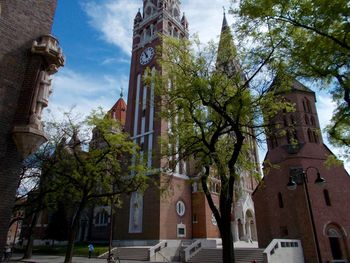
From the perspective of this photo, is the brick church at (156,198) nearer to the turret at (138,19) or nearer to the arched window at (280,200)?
the turret at (138,19)

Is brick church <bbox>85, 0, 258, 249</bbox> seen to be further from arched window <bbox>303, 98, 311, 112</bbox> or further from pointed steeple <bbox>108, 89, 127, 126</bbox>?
pointed steeple <bbox>108, 89, 127, 126</bbox>

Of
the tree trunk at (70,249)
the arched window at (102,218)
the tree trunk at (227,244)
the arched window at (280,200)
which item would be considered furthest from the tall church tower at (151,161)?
the tree trunk at (227,244)

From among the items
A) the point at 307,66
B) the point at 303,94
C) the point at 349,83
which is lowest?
the point at 349,83

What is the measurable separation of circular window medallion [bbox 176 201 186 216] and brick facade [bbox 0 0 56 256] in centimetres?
2810

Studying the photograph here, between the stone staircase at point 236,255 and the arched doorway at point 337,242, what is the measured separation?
234 inches

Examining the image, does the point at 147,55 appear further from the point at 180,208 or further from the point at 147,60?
the point at 180,208

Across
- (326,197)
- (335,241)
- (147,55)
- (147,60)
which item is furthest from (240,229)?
(147,55)

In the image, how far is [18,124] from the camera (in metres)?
7.98

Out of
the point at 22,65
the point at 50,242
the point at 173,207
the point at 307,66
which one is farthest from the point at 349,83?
the point at 50,242

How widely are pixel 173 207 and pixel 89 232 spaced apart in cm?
1719

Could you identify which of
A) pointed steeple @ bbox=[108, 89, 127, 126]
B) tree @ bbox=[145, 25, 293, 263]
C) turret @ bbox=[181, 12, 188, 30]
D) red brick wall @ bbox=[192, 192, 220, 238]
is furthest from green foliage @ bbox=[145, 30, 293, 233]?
pointed steeple @ bbox=[108, 89, 127, 126]

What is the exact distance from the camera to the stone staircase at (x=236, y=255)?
22.9 m

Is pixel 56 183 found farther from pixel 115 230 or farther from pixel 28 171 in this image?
pixel 115 230

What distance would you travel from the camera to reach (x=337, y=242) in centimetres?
2377
